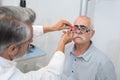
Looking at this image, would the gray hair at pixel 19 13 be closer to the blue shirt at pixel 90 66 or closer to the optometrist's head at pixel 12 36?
the optometrist's head at pixel 12 36

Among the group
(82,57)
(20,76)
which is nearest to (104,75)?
(82,57)

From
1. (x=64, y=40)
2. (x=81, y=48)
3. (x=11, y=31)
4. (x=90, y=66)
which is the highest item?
(x=11, y=31)

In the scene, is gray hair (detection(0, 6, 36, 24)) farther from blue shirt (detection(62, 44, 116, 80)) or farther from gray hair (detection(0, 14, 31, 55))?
blue shirt (detection(62, 44, 116, 80))

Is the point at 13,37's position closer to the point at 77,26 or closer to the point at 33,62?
the point at 77,26

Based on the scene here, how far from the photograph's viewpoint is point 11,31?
1.01 meters

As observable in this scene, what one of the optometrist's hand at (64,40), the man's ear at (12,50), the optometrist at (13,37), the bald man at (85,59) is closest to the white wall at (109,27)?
the bald man at (85,59)

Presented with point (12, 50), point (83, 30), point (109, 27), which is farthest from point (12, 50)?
point (109, 27)

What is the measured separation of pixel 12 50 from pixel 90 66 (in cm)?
83

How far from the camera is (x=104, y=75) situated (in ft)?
5.58

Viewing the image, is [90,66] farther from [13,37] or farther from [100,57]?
[13,37]

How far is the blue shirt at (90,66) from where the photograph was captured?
67.0 inches

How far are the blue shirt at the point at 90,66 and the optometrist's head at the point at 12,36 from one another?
2.50 ft

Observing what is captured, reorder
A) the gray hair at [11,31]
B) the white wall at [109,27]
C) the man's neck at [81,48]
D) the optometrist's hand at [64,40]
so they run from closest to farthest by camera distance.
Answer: the gray hair at [11,31]
the optometrist's hand at [64,40]
the man's neck at [81,48]
the white wall at [109,27]

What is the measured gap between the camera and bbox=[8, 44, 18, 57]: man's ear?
3.51 ft
